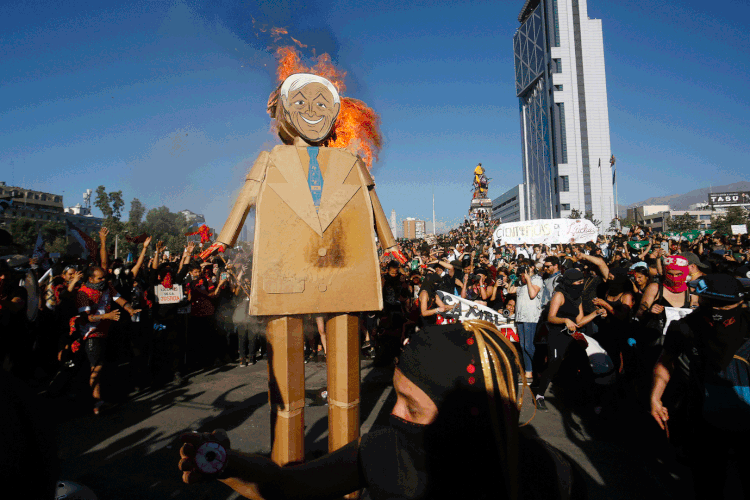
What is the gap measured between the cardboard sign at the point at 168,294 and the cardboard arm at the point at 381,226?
474 cm

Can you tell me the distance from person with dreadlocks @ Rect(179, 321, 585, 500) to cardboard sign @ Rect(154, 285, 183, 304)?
6.28 metres

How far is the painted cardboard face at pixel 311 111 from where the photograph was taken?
331 centimetres

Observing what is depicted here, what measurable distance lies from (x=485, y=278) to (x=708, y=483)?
5.58 m

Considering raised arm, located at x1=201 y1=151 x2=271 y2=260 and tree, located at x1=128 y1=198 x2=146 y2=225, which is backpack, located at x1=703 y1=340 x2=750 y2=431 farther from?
tree, located at x1=128 y1=198 x2=146 y2=225

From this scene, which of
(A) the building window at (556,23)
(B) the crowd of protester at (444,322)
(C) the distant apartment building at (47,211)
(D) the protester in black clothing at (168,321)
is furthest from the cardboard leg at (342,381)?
(C) the distant apartment building at (47,211)

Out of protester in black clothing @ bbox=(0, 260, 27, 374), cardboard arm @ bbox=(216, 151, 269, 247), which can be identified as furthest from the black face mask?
cardboard arm @ bbox=(216, 151, 269, 247)

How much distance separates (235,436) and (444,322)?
390 centimetres

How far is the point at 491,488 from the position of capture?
4.07ft

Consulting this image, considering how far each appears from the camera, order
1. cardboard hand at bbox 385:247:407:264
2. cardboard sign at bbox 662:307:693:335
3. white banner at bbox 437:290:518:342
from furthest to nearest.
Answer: white banner at bbox 437:290:518:342
cardboard sign at bbox 662:307:693:335
cardboard hand at bbox 385:247:407:264

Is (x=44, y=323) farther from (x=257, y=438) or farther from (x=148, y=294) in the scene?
(x=257, y=438)

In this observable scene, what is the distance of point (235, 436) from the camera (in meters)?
4.30

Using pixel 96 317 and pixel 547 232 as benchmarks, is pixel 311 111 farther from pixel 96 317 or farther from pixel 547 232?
pixel 547 232

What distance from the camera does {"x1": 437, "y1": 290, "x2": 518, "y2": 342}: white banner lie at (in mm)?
7035

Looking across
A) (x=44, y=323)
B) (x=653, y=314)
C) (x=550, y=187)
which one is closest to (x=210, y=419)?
(x=44, y=323)
